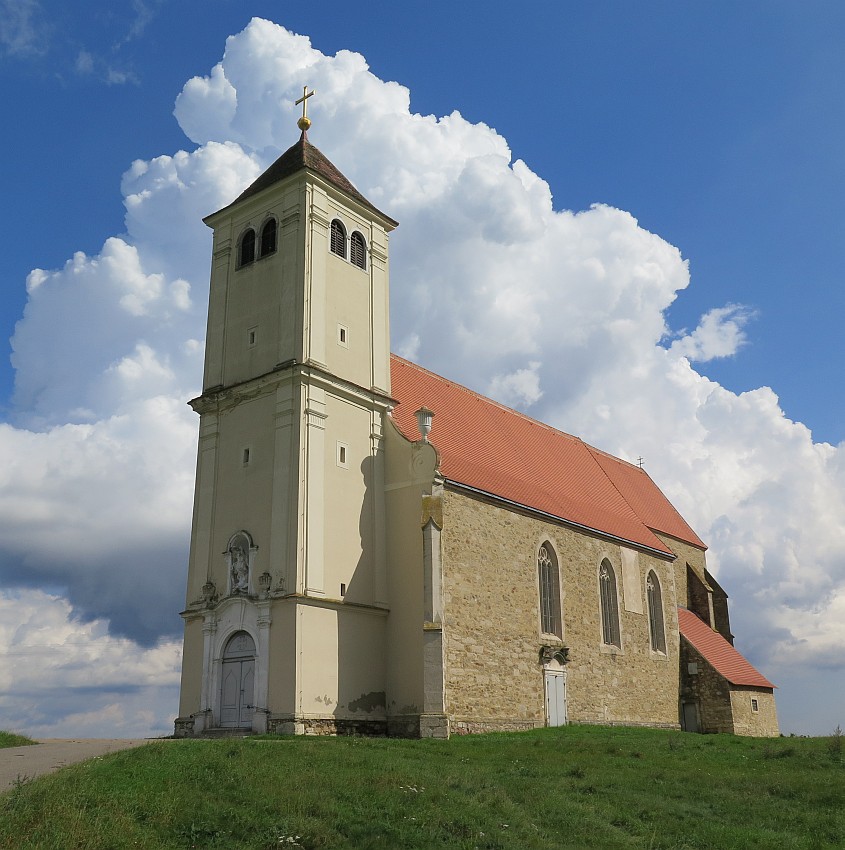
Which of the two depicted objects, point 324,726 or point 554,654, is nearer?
point 324,726

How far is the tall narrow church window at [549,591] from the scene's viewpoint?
29531mm

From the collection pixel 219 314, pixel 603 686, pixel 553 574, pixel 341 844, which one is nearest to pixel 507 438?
pixel 553 574

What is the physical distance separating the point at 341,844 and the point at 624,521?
27.2 metres

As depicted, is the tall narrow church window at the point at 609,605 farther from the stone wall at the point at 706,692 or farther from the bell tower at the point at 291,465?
the bell tower at the point at 291,465

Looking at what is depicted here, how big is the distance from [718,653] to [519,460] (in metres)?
12.6

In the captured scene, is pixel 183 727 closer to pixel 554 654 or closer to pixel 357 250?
pixel 554 654

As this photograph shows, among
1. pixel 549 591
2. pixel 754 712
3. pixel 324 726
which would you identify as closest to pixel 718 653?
pixel 754 712

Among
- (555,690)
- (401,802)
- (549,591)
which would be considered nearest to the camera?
(401,802)

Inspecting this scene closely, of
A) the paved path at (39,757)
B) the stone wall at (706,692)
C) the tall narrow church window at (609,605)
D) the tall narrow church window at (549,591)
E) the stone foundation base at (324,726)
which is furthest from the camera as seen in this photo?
the stone wall at (706,692)

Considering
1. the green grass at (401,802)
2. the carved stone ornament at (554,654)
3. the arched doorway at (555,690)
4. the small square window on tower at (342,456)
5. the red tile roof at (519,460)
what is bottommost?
the green grass at (401,802)

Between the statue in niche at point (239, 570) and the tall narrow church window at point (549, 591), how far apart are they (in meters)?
9.32

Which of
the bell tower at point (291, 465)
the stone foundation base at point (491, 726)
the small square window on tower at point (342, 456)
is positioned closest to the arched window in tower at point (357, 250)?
the bell tower at point (291, 465)

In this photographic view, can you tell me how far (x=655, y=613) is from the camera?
3625cm

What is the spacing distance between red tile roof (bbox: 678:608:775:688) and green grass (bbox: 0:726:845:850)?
1837 centimetres
